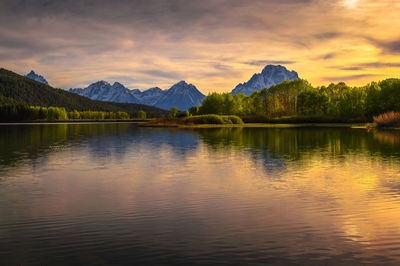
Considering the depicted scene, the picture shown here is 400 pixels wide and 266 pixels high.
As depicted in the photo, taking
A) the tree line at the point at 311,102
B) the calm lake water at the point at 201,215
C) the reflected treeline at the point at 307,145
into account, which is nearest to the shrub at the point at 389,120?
the reflected treeline at the point at 307,145

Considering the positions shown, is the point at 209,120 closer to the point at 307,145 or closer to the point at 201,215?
the point at 307,145

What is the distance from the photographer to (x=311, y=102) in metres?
156

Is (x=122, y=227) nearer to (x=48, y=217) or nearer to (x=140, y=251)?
(x=140, y=251)

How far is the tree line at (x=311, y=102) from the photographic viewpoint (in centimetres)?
12812

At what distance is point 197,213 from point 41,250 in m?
6.28

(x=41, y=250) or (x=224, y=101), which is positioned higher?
(x=224, y=101)

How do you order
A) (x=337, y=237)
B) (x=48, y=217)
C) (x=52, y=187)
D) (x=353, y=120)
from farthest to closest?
(x=353, y=120)
(x=52, y=187)
(x=48, y=217)
(x=337, y=237)

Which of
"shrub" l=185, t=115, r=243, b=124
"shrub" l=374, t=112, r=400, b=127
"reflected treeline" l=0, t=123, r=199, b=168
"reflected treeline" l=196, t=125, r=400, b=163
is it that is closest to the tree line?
"shrub" l=185, t=115, r=243, b=124

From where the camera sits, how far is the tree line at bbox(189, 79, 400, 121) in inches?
5044

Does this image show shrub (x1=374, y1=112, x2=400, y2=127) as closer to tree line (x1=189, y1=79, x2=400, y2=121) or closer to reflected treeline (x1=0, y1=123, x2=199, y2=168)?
tree line (x1=189, y1=79, x2=400, y2=121)

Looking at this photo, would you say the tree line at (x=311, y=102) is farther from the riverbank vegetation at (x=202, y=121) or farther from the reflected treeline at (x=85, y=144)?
the reflected treeline at (x=85, y=144)

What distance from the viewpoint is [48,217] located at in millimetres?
14156

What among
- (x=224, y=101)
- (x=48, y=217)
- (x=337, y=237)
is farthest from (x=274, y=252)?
(x=224, y=101)

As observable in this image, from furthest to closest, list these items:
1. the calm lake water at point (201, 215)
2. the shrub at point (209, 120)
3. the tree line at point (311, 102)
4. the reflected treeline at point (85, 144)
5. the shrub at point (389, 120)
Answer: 1. the shrub at point (209, 120)
2. the tree line at point (311, 102)
3. the shrub at point (389, 120)
4. the reflected treeline at point (85, 144)
5. the calm lake water at point (201, 215)
